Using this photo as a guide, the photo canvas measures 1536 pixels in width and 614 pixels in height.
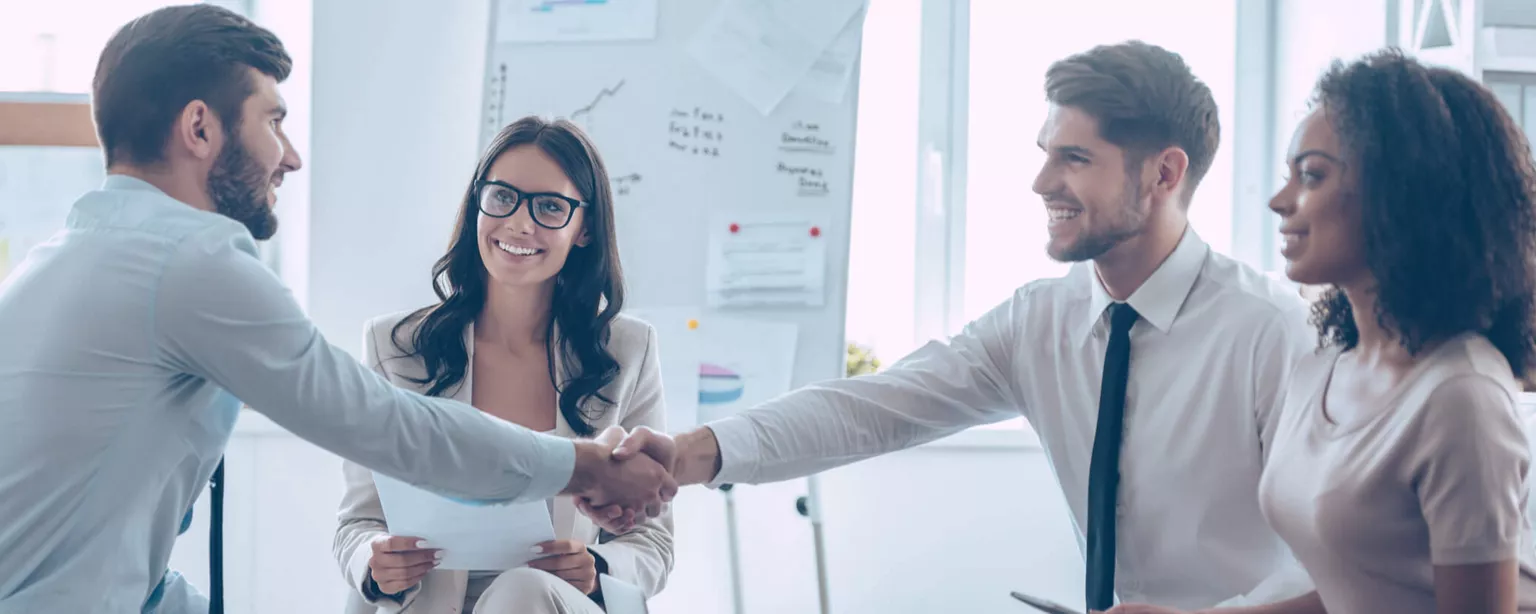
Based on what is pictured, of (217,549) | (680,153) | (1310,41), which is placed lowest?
(217,549)

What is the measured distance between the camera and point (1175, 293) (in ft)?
5.91

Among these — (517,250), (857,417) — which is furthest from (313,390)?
(857,417)

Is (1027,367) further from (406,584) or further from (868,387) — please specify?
(406,584)

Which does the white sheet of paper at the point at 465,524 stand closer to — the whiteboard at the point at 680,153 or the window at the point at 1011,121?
the whiteboard at the point at 680,153

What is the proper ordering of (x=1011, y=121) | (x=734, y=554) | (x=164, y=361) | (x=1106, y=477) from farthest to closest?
(x=1011, y=121) < (x=734, y=554) < (x=1106, y=477) < (x=164, y=361)

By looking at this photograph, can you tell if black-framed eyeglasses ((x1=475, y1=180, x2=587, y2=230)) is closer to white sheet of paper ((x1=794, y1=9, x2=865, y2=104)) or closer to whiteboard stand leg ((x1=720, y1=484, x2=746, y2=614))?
white sheet of paper ((x1=794, y1=9, x2=865, y2=104))

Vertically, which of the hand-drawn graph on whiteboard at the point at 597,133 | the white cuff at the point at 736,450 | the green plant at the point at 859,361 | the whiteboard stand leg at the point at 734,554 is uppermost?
the hand-drawn graph on whiteboard at the point at 597,133

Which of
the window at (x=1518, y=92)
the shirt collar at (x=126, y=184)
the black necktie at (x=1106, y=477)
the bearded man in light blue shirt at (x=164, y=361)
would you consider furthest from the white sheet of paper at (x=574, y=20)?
the window at (x=1518, y=92)

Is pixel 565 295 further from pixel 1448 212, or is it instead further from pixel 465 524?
pixel 1448 212

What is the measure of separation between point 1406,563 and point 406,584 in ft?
4.27

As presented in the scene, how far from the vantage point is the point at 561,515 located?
1994mm

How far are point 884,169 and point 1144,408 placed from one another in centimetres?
165

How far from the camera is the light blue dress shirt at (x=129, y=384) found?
132cm

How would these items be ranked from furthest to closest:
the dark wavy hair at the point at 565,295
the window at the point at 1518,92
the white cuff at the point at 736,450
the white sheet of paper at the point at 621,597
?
the window at the point at 1518,92 < the dark wavy hair at the point at 565,295 < the white cuff at the point at 736,450 < the white sheet of paper at the point at 621,597
